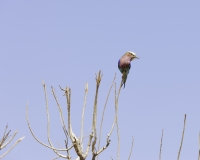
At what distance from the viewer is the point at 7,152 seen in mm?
5148

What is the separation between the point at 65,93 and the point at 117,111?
2.09 feet

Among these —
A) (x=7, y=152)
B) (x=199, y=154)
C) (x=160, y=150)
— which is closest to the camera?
Answer: (x=199, y=154)

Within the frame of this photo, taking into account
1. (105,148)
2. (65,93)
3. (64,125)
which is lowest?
(105,148)

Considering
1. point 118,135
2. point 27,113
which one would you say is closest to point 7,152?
point 27,113

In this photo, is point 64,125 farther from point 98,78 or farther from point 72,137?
point 98,78

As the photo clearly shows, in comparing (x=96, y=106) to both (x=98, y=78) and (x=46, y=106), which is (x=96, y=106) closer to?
(x=98, y=78)

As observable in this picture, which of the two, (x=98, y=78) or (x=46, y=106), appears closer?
(x=98, y=78)

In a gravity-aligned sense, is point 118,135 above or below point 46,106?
below

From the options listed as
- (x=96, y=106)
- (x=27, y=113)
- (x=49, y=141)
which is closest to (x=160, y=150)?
(x=96, y=106)

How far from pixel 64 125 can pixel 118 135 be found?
68cm

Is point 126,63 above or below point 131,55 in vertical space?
below

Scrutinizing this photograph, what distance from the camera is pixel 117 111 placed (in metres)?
3.88

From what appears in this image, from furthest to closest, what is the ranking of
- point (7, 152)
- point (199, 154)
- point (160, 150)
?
1. point (7, 152)
2. point (160, 150)
3. point (199, 154)

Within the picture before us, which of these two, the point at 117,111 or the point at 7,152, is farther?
the point at 7,152
